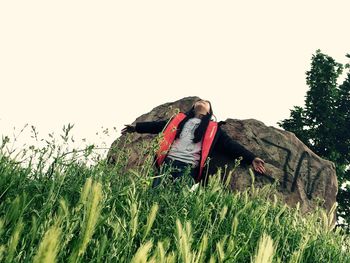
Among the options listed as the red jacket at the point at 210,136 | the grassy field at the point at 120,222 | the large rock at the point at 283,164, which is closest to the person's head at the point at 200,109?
the red jacket at the point at 210,136

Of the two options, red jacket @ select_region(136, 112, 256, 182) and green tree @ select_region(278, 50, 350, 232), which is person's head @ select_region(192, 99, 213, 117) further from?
green tree @ select_region(278, 50, 350, 232)

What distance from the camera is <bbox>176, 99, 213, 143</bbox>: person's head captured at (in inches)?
282

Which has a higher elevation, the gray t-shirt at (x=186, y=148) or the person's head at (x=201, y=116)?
the person's head at (x=201, y=116)

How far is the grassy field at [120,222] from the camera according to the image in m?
1.58

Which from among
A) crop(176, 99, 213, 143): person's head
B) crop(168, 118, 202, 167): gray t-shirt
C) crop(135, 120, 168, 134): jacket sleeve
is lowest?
crop(168, 118, 202, 167): gray t-shirt

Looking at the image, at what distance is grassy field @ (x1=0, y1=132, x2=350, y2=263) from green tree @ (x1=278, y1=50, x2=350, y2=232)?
715 inches

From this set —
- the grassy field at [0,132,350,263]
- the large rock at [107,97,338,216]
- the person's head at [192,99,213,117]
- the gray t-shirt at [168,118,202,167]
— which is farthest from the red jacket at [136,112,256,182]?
the grassy field at [0,132,350,263]

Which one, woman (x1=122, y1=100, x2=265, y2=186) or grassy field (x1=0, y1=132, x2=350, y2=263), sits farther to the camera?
woman (x1=122, y1=100, x2=265, y2=186)

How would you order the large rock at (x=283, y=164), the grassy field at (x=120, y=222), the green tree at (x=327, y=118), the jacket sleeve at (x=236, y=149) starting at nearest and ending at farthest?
1. the grassy field at (x=120, y=222)
2. the jacket sleeve at (x=236, y=149)
3. the large rock at (x=283, y=164)
4. the green tree at (x=327, y=118)

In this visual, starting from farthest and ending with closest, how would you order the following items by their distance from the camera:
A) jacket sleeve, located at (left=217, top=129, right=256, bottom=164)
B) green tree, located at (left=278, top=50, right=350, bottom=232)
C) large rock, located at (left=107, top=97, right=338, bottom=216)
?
green tree, located at (left=278, top=50, right=350, bottom=232) < large rock, located at (left=107, top=97, right=338, bottom=216) < jacket sleeve, located at (left=217, top=129, right=256, bottom=164)

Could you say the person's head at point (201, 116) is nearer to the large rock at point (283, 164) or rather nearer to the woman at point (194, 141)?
the woman at point (194, 141)

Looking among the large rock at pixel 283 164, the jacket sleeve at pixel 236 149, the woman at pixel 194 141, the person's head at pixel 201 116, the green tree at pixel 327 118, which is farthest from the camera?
the green tree at pixel 327 118

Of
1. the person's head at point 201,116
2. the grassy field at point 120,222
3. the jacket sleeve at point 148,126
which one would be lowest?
the grassy field at point 120,222

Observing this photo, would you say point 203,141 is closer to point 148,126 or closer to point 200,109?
point 200,109
